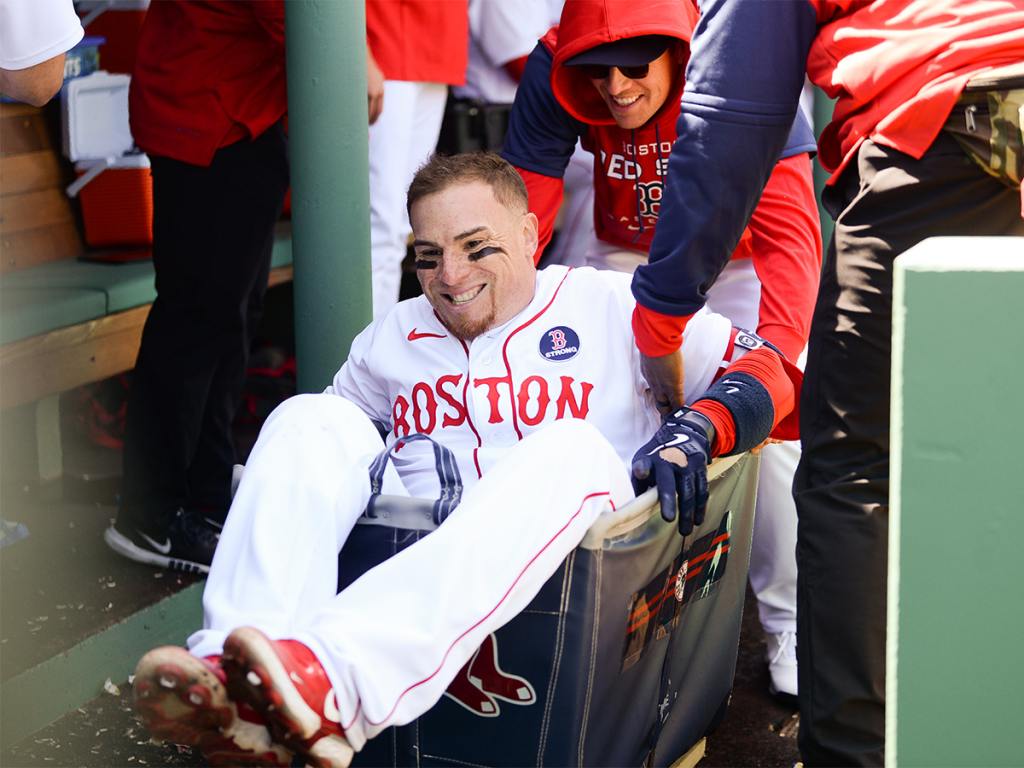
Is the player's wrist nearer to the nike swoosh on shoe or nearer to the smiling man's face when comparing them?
the smiling man's face

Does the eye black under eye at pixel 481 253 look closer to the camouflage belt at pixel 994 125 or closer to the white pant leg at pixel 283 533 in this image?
the white pant leg at pixel 283 533

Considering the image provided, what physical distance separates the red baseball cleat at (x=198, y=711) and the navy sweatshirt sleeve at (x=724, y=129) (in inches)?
38.4

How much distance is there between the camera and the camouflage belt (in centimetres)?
195

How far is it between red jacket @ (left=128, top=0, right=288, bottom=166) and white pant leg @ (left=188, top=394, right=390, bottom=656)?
135 cm

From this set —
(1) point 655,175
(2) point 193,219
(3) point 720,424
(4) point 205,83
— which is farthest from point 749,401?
(4) point 205,83

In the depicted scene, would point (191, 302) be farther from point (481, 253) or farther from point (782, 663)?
point (782, 663)

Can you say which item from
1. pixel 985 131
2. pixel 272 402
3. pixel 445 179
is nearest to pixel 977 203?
pixel 985 131

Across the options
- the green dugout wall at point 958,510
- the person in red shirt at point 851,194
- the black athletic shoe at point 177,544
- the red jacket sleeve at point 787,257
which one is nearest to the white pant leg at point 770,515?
the red jacket sleeve at point 787,257

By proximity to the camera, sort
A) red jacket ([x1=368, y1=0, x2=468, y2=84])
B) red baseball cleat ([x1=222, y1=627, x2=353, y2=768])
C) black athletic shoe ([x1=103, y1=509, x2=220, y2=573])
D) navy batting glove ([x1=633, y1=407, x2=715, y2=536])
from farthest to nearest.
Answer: red jacket ([x1=368, y1=0, x2=468, y2=84]) < black athletic shoe ([x1=103, y1=509, x2=220, y2=573]) < navy batting glove ([x1=633, y1=407, x2=715, y2=536]) < red baseball cleat ([x1=222, y1=627, x2=353, y2=768])

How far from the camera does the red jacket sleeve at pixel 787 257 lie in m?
2.89

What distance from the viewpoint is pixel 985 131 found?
6.50ft

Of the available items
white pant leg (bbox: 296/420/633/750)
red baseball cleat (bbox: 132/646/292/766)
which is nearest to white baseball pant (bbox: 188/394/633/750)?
white pant leg (bbox: 296/420/633/750)

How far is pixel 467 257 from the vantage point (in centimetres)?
263

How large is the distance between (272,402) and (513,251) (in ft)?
7.77
